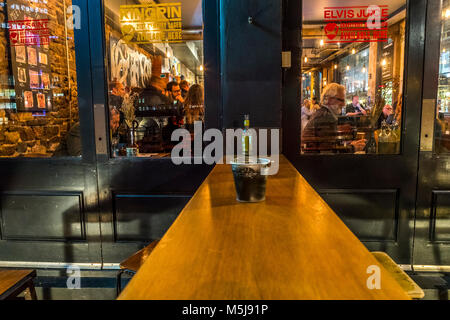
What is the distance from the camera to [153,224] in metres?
2.91

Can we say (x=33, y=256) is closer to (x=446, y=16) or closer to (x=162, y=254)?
(x=162, y=254)

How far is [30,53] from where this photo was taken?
3176mm

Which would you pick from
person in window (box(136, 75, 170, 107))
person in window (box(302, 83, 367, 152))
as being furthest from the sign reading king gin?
person in window (box(136, 75, 170, 107))

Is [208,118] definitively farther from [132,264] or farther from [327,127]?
[132,264]

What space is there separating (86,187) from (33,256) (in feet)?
2.66

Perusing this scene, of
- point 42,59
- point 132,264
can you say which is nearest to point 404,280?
point 132,264

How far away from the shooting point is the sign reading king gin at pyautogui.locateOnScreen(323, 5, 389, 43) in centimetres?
274

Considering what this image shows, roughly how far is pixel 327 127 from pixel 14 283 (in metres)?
2.49

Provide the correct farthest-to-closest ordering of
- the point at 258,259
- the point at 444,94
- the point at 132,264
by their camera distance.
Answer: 1. the point at 444,94
2. the point at 132,264
3. the point at 258,259

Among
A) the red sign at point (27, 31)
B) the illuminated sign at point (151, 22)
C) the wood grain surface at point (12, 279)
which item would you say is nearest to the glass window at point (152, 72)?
the illuminated sign at point (151, 22)

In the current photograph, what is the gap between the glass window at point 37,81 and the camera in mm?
2986

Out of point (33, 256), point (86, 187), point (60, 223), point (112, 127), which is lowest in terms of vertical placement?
point (33, 256)

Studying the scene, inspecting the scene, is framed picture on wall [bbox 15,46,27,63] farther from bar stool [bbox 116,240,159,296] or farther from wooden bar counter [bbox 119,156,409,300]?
wooden bar counter [bbox 119,156,409,300]

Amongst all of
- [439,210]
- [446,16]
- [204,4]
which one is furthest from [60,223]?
[446,16]
